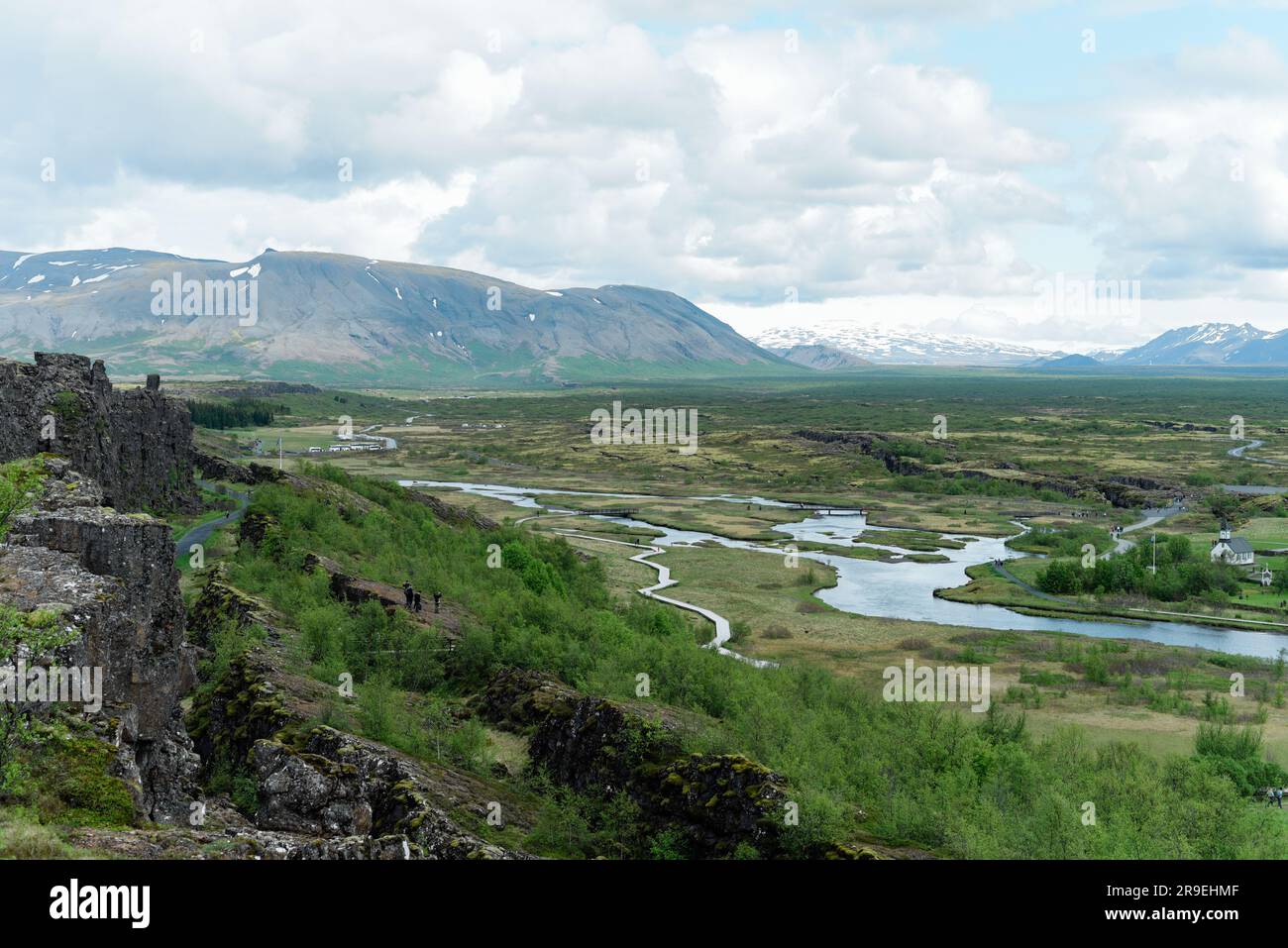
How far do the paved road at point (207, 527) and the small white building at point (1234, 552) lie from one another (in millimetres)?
89828

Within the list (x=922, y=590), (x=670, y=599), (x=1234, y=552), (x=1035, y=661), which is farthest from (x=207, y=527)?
(x=1234, y=552)

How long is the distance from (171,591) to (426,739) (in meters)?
9.27

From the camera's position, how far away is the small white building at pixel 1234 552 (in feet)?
336

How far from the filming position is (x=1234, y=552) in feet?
339

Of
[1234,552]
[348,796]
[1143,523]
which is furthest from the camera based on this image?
[1143,523]

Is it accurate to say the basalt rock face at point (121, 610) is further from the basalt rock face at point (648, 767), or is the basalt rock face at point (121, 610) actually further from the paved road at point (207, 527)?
the paved road at point (207, 527)

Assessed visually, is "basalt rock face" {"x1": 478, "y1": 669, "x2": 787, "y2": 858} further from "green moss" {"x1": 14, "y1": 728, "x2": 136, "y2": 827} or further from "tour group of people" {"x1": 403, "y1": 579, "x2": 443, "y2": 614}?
"green moss" {"x1": 14, "y1": 728, "x2": 136, "y2": 827}

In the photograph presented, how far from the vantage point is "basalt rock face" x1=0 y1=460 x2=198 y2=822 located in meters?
21.3

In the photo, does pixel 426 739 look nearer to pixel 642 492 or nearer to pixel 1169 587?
pixel 1169 587

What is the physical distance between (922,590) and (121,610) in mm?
81360

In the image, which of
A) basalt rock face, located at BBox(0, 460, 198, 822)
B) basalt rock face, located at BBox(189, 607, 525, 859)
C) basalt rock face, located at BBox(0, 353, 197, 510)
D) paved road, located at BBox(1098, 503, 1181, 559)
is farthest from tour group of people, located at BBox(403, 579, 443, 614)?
paved road, located at BBox(1098, 503, 1181, 559)

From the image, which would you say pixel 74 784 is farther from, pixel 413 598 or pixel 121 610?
pixel 413 598

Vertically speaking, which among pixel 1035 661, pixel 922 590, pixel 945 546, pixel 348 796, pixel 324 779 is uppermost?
pixel 324 779
